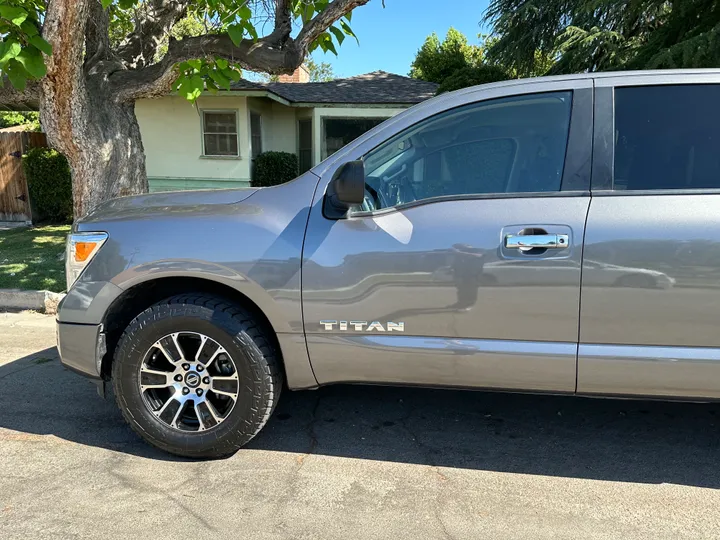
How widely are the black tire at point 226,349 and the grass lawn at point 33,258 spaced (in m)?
4.11

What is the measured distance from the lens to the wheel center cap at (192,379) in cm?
313

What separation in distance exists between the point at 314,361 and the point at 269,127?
46.3ft

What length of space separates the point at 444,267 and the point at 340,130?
529 inches

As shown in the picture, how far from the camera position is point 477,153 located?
302 centimetres

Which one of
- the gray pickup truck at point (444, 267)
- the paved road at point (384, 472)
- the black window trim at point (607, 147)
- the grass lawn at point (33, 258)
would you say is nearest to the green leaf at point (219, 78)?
the grass lawn at point (33, 258)

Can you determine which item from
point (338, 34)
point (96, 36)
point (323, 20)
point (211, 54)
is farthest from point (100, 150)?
point (338, 34)

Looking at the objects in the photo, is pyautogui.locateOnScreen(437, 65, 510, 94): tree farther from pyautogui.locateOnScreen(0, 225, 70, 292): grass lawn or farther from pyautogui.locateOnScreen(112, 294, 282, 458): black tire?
pyautogui.locateOnScreen(112, 294, 282, 458): black tire

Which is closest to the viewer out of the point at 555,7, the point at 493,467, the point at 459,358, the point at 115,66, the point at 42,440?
the point at 459,358

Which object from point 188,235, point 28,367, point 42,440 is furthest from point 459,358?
point 28,367

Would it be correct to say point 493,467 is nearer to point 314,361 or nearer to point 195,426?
point 314,361

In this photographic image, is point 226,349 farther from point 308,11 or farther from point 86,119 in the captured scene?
point 86,119

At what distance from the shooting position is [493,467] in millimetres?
3135

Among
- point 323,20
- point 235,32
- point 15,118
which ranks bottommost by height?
point 235,32

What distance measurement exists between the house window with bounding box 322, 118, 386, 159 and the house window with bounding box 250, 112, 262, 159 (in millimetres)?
1814
